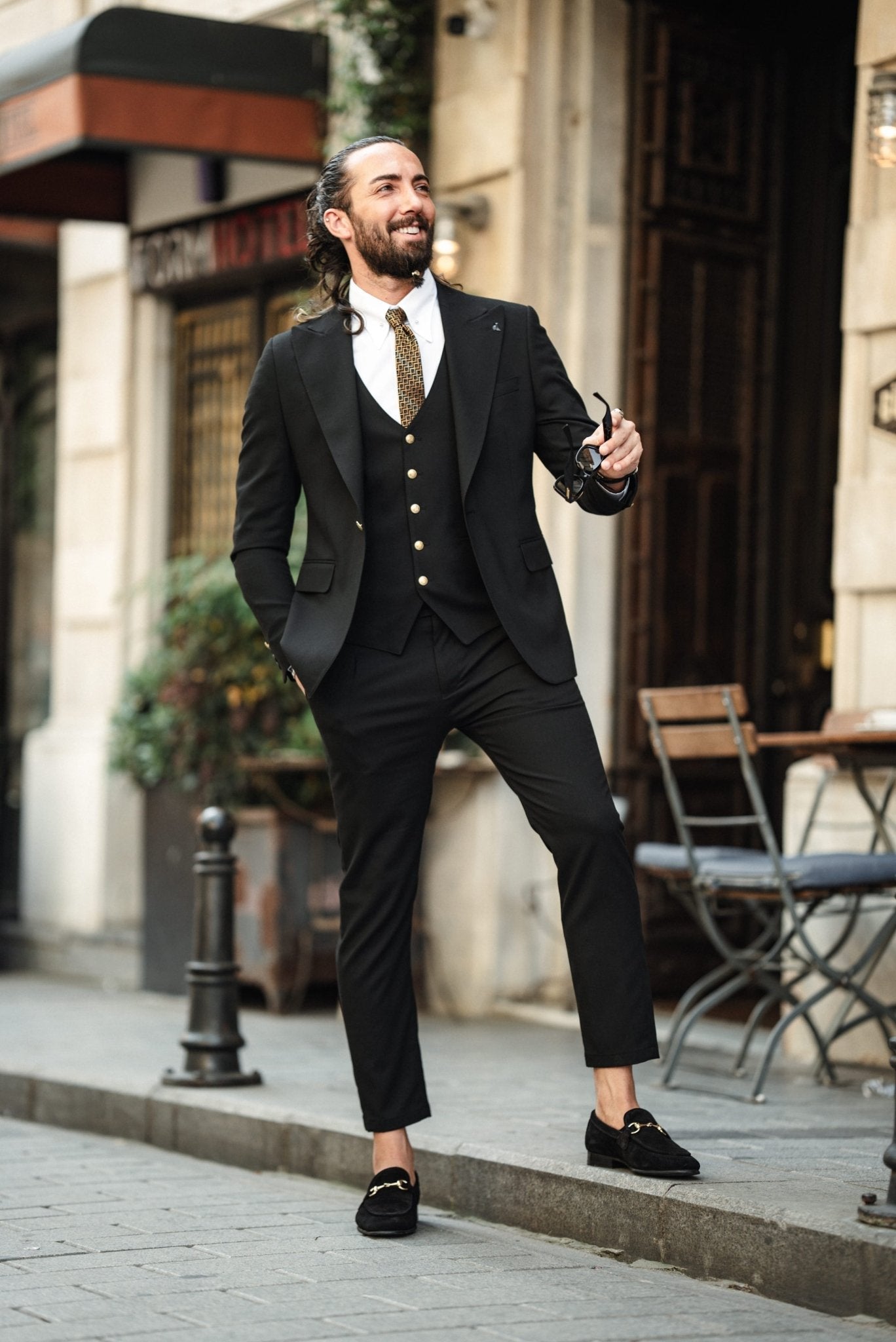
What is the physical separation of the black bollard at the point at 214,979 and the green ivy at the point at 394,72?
3.48 m

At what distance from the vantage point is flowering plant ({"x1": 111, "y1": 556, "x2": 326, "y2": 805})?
8969mm

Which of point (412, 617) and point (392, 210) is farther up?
point (392, 210)

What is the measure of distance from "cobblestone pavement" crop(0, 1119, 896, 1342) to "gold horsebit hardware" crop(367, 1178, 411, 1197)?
10 cm

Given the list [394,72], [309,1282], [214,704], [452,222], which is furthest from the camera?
[214,704]

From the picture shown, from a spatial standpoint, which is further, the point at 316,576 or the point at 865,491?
the point at 865,491

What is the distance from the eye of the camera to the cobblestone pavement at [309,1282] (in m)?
3.85

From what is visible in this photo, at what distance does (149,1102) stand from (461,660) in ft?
7.93

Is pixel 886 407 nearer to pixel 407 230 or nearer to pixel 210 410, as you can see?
Result: pixel 407 230

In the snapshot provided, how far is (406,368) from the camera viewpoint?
4.61 m

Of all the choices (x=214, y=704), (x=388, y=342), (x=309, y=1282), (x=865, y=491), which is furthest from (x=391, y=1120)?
(x=214, y=704)

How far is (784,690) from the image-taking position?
29.2ft

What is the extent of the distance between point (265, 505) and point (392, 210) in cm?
69

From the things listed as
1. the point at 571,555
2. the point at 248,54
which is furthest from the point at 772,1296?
the point at 248,54

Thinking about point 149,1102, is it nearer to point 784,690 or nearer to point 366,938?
point 366,938
